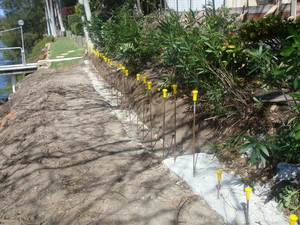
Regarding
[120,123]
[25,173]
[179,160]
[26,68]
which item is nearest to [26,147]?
[25,173]

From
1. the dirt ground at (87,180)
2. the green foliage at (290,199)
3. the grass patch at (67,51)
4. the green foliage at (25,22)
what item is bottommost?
the dirt ground at (87,180)

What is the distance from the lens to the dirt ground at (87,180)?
323 cm

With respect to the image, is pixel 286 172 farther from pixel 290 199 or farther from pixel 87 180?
pixel 87 180

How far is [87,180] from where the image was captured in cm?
401

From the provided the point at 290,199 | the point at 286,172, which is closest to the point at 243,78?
the point at 286,172

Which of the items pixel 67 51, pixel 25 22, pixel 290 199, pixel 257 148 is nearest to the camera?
pixel 257 148

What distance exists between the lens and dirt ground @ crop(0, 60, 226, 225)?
3.23m

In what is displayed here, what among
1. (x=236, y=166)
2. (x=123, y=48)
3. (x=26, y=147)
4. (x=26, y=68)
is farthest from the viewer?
(x=26, y=68)

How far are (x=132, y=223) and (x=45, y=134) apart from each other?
3.42 metres

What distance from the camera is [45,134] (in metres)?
5.87

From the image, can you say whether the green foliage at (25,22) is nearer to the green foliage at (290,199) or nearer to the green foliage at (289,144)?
the green foliage at (289,144)

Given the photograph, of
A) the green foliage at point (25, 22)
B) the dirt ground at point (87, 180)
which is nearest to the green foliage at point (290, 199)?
Result: the dirt ground at point (87, 180)

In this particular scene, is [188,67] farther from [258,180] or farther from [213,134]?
[258,180]

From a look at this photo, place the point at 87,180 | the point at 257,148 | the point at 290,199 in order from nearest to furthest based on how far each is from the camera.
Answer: the point at 257,148
the point at 290,199
the point at 87,180
